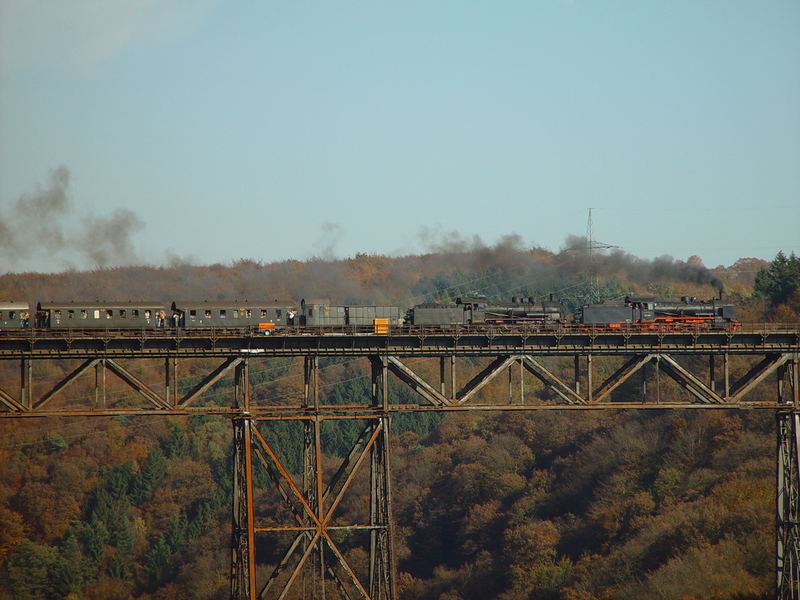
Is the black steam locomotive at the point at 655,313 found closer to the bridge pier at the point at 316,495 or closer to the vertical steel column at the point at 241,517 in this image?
the bridge pier at the point at 316,495

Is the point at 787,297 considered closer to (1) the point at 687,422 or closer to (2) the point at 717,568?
(1) the point at 687,422

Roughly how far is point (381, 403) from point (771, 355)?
61.7ft

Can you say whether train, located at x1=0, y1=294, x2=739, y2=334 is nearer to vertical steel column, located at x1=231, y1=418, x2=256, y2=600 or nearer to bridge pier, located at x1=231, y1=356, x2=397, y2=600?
bridge pier, located at x1=231, y1=356, x2=397, y2=600

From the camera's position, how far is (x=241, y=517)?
48.5 meters

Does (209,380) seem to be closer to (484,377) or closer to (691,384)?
(484,377)

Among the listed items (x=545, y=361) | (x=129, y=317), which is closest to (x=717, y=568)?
(x=129, y=317)

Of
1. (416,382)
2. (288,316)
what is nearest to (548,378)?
(416,382)

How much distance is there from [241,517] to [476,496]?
76.3 meters

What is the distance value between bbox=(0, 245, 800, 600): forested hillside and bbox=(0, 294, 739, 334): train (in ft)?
63.6

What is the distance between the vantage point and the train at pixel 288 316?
5434 cm

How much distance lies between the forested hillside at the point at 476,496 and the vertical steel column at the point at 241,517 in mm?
31398

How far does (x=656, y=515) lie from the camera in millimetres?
97500

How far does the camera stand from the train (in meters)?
54.3

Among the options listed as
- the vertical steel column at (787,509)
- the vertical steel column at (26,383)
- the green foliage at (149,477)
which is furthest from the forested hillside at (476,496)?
the vertical steel column at (26,383)
